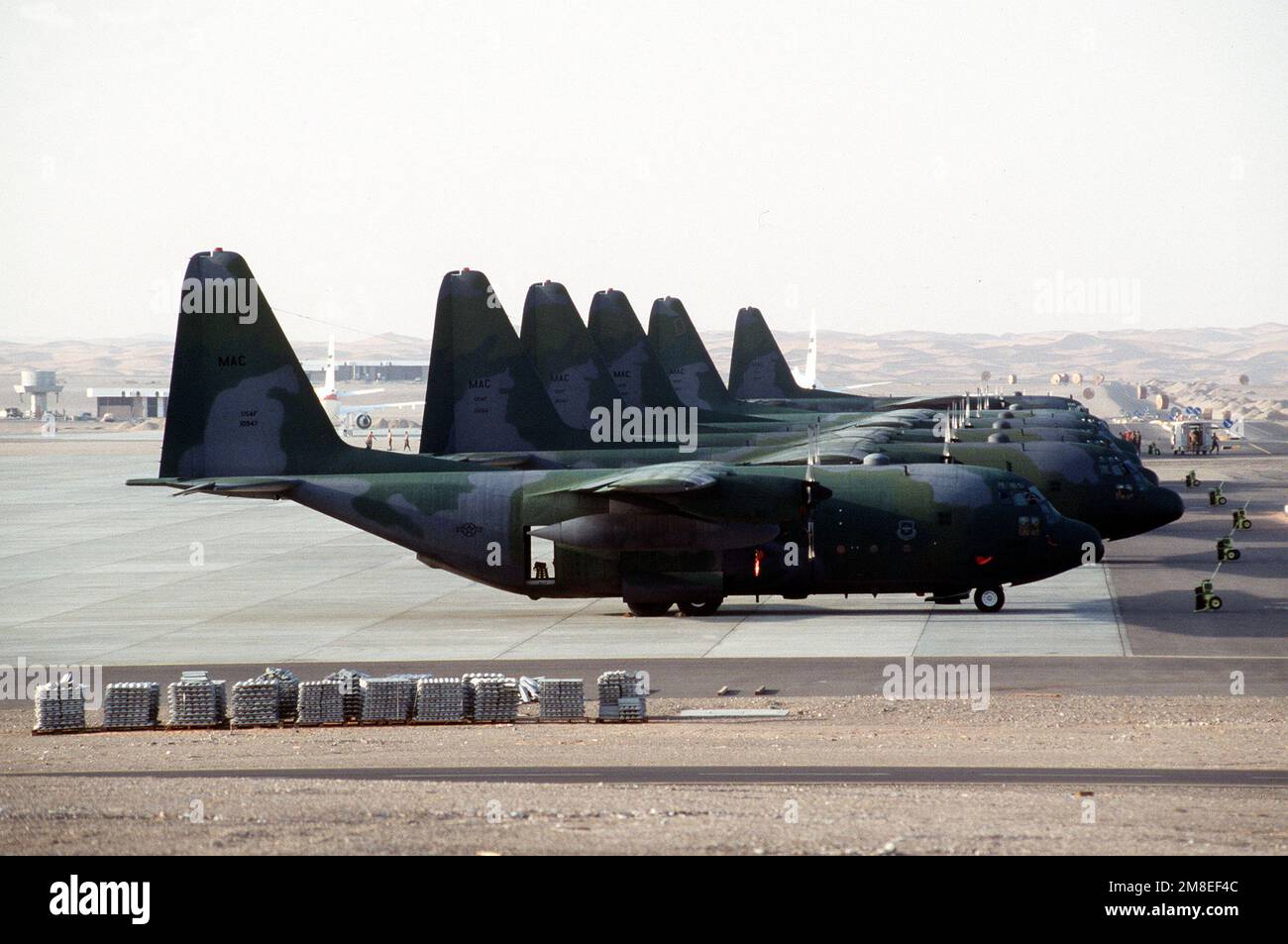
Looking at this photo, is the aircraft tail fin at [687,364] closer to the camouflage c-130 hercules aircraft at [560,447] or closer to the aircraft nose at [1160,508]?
the camouflage c-130 hercules aircraft at [560,447]

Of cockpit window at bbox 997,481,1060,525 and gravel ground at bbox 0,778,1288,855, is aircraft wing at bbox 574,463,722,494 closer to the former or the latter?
cockpit window at bbox 997,481,1060,525

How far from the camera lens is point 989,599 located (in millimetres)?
39875

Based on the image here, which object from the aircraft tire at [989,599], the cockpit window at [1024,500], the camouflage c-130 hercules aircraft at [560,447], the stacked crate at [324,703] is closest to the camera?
the stacked crate at [324,703]

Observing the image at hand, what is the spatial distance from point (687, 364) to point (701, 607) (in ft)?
117

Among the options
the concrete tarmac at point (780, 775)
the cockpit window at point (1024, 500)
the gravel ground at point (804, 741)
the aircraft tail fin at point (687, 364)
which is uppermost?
the aircraft tail fin at point (687, 364)

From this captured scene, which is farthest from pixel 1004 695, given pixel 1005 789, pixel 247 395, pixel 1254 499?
pixel 1254 499

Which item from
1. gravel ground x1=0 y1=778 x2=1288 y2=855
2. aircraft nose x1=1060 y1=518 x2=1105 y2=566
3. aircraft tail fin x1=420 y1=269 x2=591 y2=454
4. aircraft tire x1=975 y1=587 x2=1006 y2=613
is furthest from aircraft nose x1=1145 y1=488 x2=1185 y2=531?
gravel ground x1=0 y1=778 x2=1288 y2=855

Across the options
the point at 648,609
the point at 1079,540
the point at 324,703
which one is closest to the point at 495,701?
the point at 324,703

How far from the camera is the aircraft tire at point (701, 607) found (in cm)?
4025

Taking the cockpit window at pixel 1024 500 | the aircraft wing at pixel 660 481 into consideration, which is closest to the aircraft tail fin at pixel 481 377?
the aircraft wing at pixel 660 481

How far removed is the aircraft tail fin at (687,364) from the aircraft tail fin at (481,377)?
27.7 meters

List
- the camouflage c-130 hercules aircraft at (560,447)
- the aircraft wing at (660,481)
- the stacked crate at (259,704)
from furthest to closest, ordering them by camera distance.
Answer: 1. the camouflage c-130 hercules aircraft at (560,447)
2. the aircraft wing at (660,481)
3. the stacked crate at (259,704)
